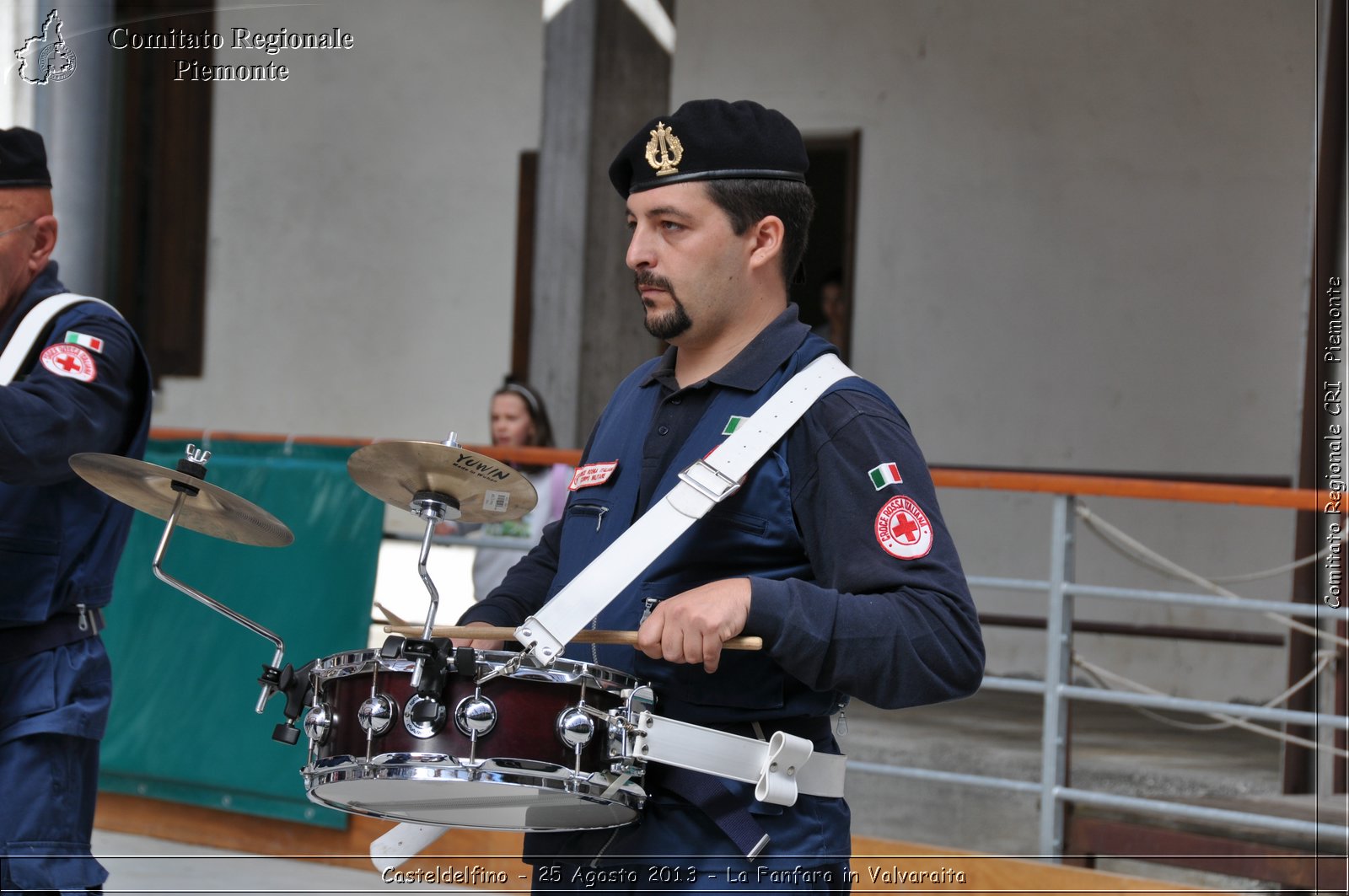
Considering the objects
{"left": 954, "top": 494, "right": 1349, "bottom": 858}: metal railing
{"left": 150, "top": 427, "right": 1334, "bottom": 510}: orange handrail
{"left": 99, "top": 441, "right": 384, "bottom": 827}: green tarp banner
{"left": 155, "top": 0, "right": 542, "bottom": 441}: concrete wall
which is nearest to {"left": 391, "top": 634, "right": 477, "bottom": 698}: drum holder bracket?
{"left": 150, "top": 427, "right": 1334, "bottom": 510}: orange handrail

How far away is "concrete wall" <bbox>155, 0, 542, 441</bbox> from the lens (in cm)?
868

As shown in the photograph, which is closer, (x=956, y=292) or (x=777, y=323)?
(x=777, y=323)

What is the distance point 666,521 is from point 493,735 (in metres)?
0.34

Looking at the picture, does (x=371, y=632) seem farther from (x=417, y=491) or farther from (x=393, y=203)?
(x=393, y=203)

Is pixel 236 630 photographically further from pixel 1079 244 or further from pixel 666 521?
pixel 1079 244

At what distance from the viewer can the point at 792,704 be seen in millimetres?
1910

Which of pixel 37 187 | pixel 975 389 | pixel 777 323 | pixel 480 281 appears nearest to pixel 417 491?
pixel 777 323

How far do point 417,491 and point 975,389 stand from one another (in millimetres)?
6132

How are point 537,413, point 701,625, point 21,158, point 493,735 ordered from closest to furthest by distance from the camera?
point 701,625
point 493,735
point 21,158
point 537,413

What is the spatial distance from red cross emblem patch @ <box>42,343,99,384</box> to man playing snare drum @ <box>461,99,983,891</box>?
92 centimetres

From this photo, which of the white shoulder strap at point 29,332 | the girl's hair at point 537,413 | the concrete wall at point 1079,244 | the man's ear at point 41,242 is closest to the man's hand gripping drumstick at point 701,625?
the white shoulder strap at point 29,332

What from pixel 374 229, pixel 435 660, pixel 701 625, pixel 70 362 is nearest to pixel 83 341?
pixel 70 362

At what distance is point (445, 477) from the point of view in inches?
78.0

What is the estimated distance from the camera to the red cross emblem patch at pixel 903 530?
180cm
